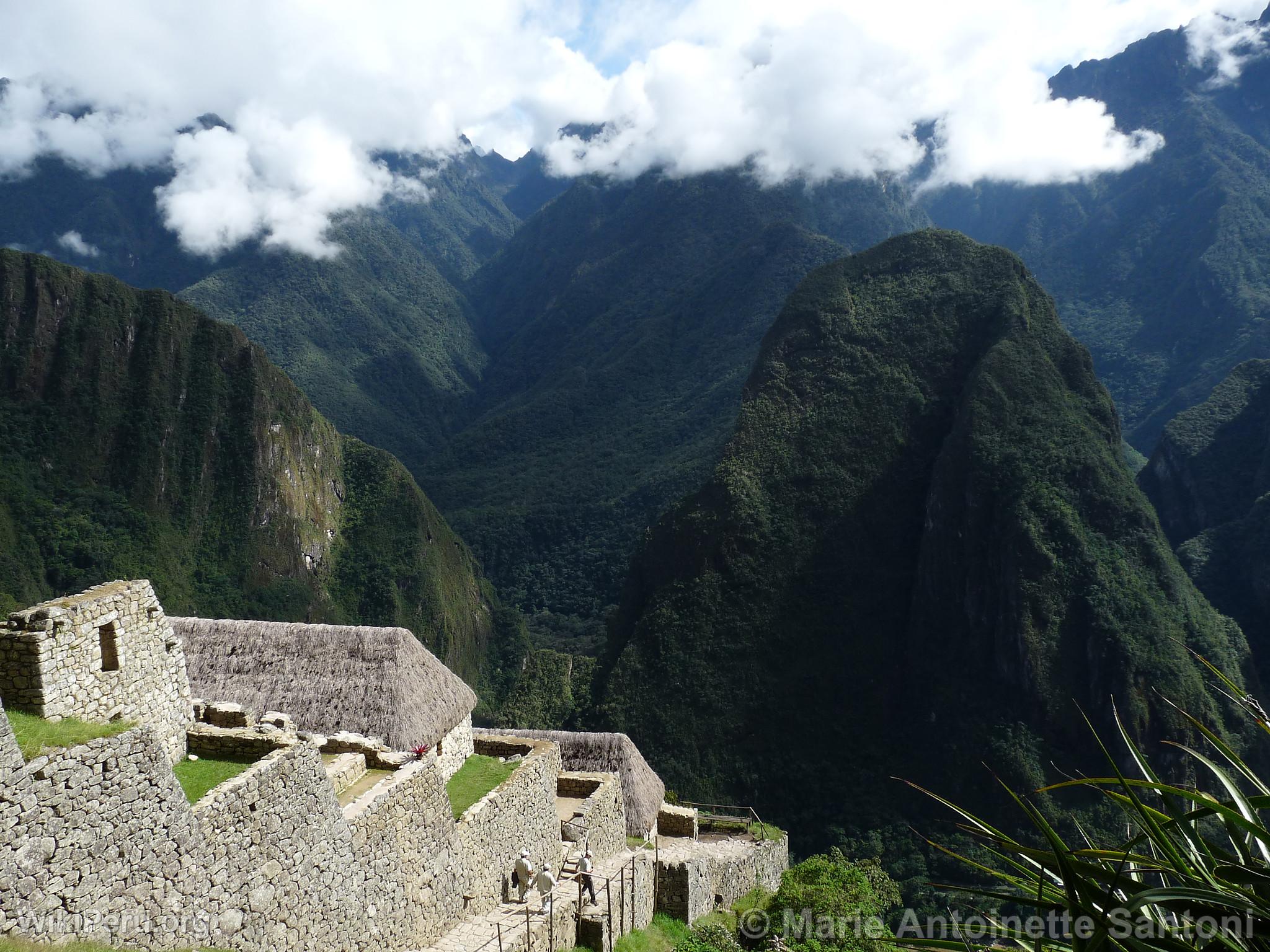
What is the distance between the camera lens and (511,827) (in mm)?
13320

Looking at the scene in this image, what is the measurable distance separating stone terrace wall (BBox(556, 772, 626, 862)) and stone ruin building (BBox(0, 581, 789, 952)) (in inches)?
2.5

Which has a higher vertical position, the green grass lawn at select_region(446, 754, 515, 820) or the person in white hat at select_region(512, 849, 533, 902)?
the green grass lawn at select_region(446, 754, 515, 820)

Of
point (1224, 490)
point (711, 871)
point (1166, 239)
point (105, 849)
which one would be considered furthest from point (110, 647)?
point (1166, 239)

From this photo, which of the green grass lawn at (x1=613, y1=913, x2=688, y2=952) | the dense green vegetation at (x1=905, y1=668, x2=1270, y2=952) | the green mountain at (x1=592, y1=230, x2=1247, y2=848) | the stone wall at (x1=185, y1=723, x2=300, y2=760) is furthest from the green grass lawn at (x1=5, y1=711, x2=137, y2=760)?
the green mountain at (x1=592, y1=230, x2=1247, y2=848)

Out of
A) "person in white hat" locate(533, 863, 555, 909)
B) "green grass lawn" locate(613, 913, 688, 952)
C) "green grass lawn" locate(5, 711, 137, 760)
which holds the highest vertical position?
"green grass lawn" locate(5, 711, 137, 760)

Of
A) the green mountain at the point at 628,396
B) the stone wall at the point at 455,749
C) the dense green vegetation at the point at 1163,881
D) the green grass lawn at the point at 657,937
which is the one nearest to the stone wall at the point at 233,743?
the stone wall at the point at 455,749

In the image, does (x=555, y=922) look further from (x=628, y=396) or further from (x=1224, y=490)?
(x=628, y=396)

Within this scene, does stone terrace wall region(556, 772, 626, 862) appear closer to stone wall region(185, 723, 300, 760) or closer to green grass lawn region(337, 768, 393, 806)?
green grass lawn region(337, 768, 393, 806)

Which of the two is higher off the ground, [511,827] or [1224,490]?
[1224,490]

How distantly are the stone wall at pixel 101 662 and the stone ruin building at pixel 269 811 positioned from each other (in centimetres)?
2

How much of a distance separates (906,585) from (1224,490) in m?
42.5

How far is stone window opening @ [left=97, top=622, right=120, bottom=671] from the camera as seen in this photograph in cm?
758

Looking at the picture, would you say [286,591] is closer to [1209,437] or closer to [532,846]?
[532,846]

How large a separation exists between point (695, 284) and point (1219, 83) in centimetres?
11650
